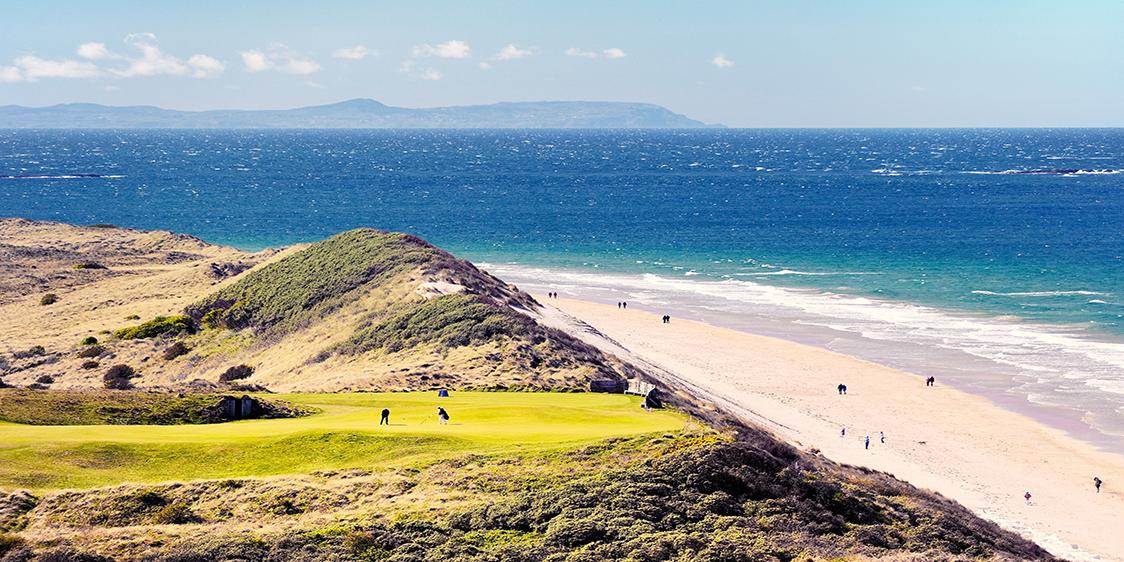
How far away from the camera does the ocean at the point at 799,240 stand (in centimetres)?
5812

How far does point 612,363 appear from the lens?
4053 centimetres

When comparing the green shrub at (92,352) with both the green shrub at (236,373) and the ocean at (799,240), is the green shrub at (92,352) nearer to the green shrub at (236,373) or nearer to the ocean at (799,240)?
the green shrub at (236,373)

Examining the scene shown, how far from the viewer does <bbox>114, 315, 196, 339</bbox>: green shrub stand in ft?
157

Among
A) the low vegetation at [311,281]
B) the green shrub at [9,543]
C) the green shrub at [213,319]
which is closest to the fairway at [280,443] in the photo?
the green shrub at [9,543]

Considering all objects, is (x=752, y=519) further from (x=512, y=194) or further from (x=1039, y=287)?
(x=512, y=194)

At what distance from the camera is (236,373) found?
41.4 m

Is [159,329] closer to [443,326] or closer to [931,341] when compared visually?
[443,326]

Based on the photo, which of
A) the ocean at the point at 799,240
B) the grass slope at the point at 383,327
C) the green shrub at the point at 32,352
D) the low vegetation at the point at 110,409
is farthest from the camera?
the ocean at the point at 799,240

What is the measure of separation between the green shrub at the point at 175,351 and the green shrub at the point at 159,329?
198 cm

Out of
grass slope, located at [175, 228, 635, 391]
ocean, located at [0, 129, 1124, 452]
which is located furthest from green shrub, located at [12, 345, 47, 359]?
ocean, located at [0, 129, 1124, 452]

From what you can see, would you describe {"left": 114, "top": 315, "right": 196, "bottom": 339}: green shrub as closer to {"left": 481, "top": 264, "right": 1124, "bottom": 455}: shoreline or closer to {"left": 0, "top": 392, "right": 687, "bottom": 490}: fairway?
{"left": 0, "top": 392, "right": 687, "bottom": 490}: fairway

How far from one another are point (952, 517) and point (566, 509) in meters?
8.42

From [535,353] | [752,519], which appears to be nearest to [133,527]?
[752,519]

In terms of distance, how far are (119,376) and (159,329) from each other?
647 cm
